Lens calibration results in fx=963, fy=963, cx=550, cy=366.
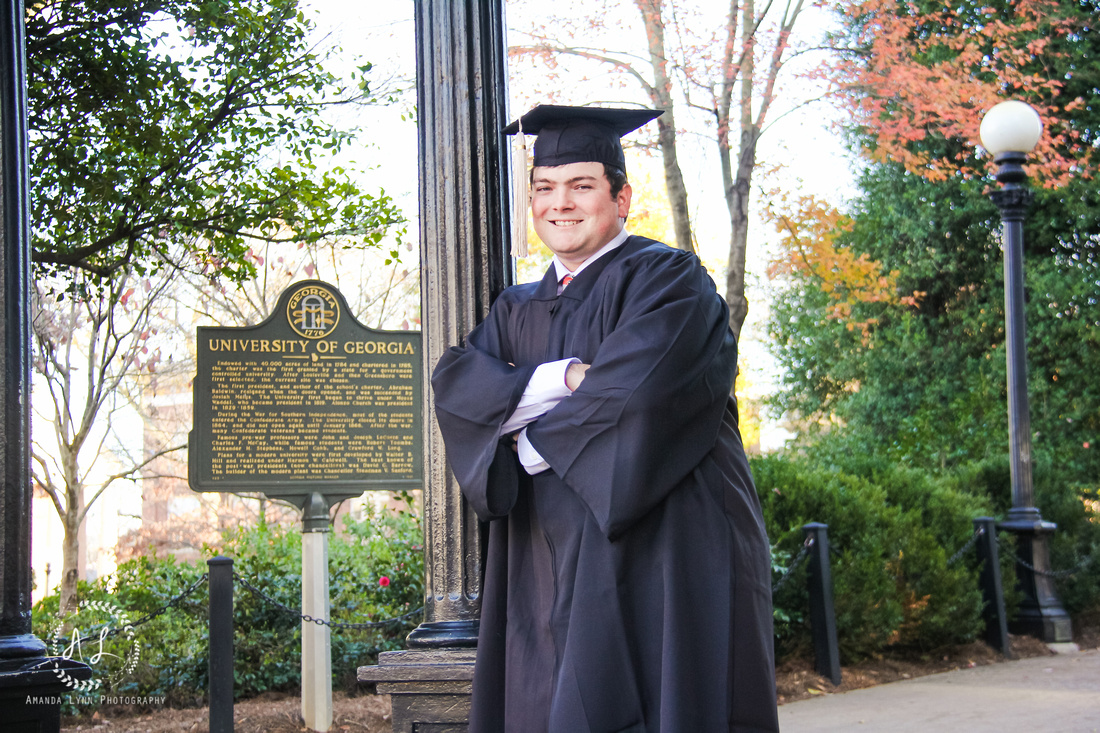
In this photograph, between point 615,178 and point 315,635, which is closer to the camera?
point 615,178

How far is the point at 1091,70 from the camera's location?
13.2m

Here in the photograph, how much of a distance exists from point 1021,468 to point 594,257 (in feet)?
23.1

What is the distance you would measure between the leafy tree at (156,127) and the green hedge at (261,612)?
233 centimetres

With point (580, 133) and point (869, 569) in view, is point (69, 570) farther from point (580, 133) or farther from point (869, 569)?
point (580, 133)

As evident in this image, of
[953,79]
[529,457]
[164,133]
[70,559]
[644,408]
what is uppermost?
[953,79]

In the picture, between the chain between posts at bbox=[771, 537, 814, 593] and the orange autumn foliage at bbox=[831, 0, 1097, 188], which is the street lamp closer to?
the chain between posts at bbox=[771, 537, 814, 593]

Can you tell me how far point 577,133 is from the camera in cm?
271

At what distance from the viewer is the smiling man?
2273 millimetres

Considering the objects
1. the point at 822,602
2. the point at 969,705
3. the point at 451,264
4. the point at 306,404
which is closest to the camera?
the point at 451,264

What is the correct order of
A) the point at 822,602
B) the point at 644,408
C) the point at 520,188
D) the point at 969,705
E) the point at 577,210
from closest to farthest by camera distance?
the point at 644,408 < the point at 577,210 < the point at 520,188 < the point at 969,705 < the point at 822,602

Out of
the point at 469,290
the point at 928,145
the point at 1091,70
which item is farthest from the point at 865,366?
the point at 469,290

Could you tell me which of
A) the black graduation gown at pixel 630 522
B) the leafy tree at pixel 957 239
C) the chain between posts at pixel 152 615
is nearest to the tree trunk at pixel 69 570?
the chain between posts at pixel 152 615

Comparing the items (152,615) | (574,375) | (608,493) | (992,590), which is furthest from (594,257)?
(992,590)

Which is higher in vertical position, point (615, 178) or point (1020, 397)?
point (615, 178)
